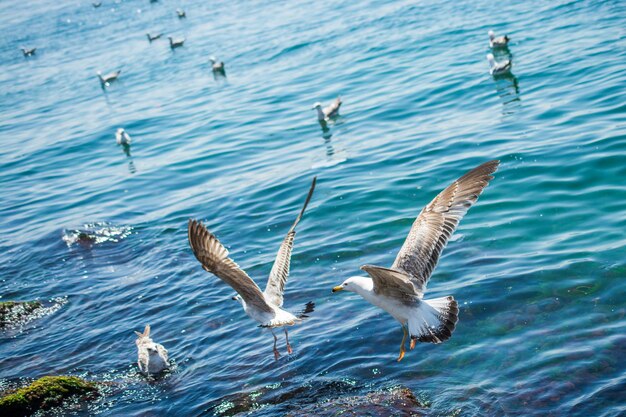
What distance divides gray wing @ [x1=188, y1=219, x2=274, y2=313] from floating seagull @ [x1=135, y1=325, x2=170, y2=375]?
130 centimetres

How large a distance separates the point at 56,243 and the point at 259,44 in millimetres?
18527

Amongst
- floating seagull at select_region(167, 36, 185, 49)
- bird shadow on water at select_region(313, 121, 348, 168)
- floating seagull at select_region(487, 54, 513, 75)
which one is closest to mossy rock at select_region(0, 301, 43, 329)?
bird shadow on water at select_region(313, 121, 348, 168)

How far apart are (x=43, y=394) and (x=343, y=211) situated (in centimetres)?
667

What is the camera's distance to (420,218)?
8.46 metres

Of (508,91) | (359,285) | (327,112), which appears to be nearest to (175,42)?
(327,112)

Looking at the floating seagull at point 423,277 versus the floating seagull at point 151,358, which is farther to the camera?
the floating seagull at point 151,358

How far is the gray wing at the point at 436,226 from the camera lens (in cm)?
803

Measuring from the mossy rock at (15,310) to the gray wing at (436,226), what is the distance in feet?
21.2

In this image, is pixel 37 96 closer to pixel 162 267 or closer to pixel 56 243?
pixel 56 243

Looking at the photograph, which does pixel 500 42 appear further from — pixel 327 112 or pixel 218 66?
pixel 218 66

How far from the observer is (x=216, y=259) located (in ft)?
25.5

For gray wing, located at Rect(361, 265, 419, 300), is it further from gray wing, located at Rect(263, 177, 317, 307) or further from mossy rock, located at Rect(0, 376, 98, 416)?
mossy rock, located at Rect(0, 376, 98, 416)

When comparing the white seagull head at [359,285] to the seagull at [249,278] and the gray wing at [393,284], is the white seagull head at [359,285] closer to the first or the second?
the gray wing at [393,284]

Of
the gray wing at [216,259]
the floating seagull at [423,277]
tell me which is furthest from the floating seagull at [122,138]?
the floating seagull at [423,277]
